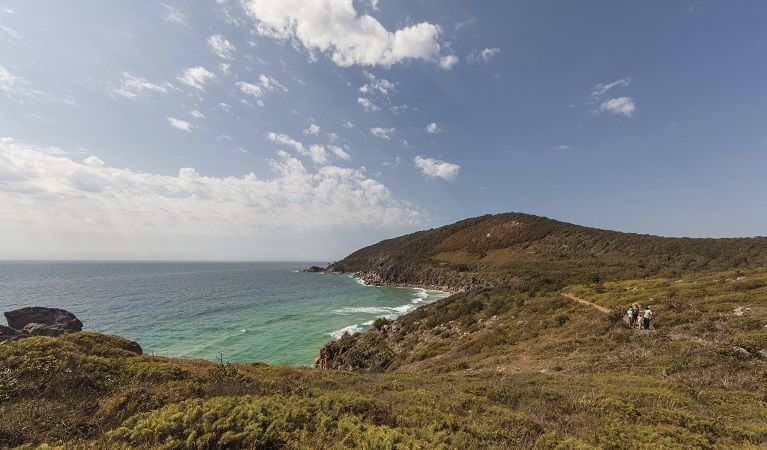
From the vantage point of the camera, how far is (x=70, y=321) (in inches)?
895

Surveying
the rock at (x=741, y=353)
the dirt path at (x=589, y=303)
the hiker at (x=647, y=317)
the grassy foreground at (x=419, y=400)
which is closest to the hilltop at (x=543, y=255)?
the dirt path at (x=589, y=303)

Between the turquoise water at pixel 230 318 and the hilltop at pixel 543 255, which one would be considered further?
the hilltop at pixel 543 255

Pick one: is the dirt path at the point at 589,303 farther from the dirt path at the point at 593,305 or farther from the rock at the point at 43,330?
the rock at the point at 43,330

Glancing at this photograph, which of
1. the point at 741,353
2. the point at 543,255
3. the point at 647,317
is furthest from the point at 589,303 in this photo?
the point at 543,255

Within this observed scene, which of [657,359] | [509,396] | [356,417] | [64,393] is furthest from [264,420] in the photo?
[657,359]

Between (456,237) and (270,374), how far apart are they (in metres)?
130

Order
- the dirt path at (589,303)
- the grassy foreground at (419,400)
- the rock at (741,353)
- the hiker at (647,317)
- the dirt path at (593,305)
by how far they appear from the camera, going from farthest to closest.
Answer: the dirt path at (589,303) → the dirt path at (593,305) → the hiker at (647,317) → the rock at (741,353) → the grassy foreground at (419,400)

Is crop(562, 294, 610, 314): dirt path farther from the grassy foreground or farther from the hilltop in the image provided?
the hilltop

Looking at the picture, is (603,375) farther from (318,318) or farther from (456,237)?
(456,237)

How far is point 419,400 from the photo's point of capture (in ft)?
32.0

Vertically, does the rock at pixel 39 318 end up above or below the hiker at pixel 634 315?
below

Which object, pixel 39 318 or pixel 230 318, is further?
pixel 230 318

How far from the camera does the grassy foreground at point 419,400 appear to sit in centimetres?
685

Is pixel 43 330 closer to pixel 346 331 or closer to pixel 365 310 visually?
pixel 346 331
